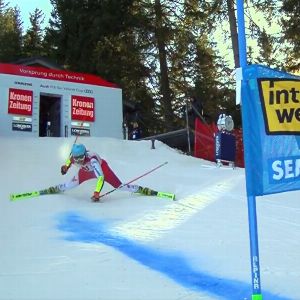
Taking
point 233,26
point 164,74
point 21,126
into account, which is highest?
point 233,26

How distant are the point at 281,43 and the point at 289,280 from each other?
23.8 metres

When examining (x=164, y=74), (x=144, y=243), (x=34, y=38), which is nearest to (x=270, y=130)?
(x=144, y=243)

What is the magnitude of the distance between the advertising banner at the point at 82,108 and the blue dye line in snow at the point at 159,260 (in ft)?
56.9

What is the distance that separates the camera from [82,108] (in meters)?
27.2

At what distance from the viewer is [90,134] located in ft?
90.3

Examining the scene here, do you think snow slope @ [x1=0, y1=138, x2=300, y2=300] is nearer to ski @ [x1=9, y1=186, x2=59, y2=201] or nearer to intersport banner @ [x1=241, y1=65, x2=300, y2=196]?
ski @ [x1=9, y1=186, x2=59, y2=201]

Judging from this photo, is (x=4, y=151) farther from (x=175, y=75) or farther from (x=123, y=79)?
(x=175, y=75)

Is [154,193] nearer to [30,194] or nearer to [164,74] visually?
[30,194]

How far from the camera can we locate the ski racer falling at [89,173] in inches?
452

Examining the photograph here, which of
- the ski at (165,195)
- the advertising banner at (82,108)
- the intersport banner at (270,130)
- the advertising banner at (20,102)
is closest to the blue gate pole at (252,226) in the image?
the intersport banner at (270,130)

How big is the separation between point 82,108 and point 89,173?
15.7m

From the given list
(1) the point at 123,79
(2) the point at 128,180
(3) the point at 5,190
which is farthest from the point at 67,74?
(3) the point at 5,190

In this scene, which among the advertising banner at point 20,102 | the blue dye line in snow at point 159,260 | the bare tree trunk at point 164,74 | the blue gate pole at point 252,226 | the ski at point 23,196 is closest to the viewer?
the blue gate pole at point 252,226

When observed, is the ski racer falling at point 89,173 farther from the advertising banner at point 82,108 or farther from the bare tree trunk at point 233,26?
the advertising banner at point 82,108
